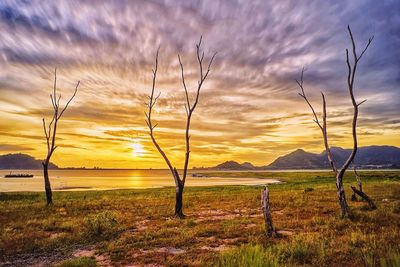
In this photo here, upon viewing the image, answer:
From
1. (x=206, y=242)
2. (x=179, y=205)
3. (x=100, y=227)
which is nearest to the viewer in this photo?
(x=206, y=242)

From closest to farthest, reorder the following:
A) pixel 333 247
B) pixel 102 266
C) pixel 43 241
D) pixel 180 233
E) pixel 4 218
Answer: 1. pixel 102 266
2. pixel 333 247
3. pixel 43 241
4. pixel 180 233
5. pixel 4 218

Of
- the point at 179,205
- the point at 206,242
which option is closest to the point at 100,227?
the point at 206,242

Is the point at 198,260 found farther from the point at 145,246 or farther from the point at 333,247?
the point at 333,247

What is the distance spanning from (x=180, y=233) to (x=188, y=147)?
8.78 meters

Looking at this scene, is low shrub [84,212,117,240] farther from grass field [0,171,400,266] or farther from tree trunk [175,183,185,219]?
tree trunk [175,183,185,219]

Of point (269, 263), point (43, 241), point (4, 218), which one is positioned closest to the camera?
point (269, 263)

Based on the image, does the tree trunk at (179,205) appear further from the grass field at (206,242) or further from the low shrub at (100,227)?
the low shrub at (100,227)

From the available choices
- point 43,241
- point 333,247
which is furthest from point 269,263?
point 43,241

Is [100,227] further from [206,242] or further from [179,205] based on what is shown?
[179,205]

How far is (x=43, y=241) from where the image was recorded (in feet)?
46.6

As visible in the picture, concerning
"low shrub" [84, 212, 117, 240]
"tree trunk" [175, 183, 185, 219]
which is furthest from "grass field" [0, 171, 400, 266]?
"tree trunk" [175, 183, 185, 219]

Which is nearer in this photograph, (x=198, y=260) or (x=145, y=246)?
(x=198, y=260)

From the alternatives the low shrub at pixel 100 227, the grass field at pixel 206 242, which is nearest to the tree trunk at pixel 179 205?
the grass field at pixel 206 242

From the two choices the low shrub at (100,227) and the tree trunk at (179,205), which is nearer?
the low shrub at (100,227)
